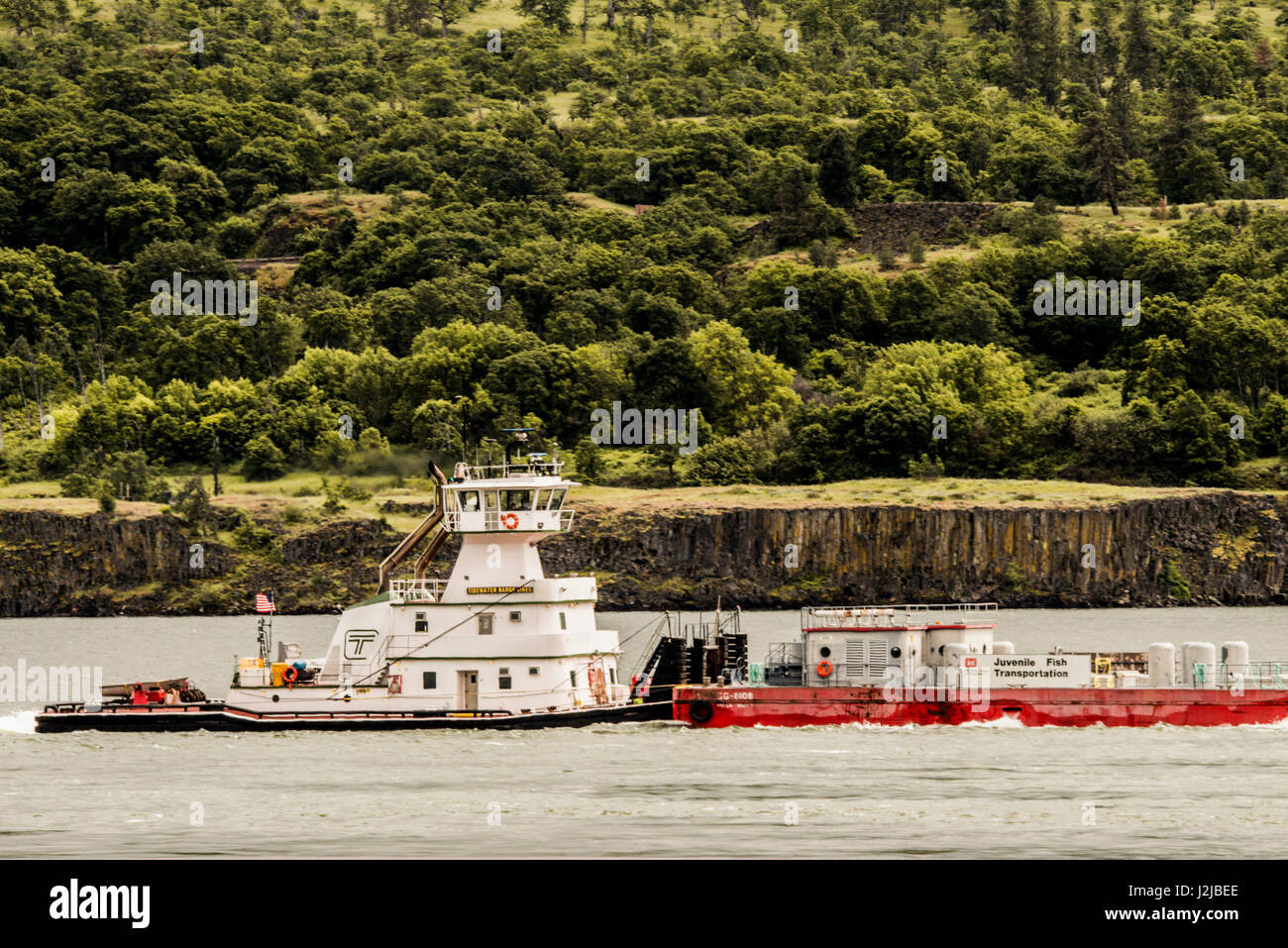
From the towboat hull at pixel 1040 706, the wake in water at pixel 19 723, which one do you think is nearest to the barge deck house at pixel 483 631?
the towboat hull at pixel 1040 706

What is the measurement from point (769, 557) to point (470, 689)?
247 feet

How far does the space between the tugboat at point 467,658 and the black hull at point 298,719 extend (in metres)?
0.04

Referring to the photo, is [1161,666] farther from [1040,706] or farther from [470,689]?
[470,689]

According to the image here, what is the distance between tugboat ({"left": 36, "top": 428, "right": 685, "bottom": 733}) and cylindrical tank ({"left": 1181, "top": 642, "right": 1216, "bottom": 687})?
54.4 feet

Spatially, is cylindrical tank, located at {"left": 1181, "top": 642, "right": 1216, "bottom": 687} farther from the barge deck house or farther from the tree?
the tree

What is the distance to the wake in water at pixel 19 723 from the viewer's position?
5931cm

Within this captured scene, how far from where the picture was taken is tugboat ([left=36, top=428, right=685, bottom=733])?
5619cm

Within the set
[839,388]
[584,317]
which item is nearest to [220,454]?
[584,317]

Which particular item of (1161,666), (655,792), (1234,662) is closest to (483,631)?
(655,792)

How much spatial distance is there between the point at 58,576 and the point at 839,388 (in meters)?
66.8

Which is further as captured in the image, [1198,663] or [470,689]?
[1198,663]

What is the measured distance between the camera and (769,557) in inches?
5143

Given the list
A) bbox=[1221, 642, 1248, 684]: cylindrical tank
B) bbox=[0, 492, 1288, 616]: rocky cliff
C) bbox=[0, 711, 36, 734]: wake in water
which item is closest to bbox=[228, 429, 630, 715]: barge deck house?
bbox=[0, 711, 36, 734]: wake in water

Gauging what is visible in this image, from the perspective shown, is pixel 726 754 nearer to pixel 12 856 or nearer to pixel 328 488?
pixel 12 856
